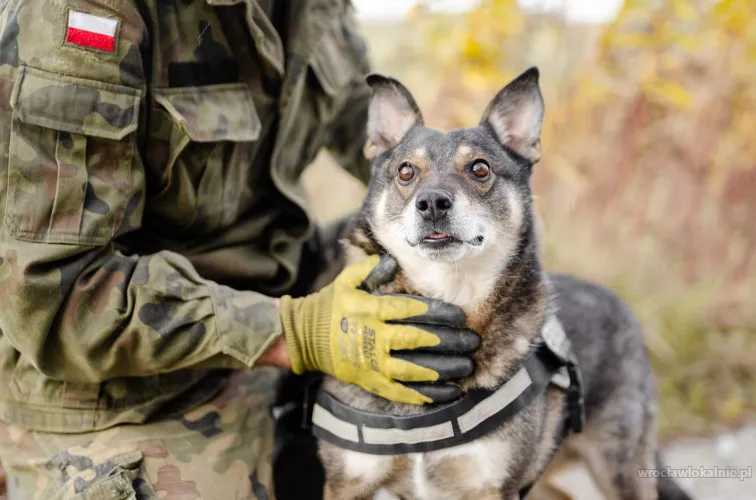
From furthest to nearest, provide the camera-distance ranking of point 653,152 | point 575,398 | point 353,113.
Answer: point 653,152, point 353,113, point 575,398

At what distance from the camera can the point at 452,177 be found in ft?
7.38

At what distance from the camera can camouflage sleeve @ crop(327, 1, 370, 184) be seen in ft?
10.3

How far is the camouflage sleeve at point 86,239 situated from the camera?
198cm

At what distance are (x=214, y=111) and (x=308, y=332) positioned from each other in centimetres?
80

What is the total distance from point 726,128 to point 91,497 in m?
4.45

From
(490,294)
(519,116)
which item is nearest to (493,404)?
(490,294)

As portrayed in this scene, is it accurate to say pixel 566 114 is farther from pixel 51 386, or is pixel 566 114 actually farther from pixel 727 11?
pixel 51 386

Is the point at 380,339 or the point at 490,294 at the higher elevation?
the point at 490,294

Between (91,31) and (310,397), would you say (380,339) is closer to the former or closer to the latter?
(310,397)

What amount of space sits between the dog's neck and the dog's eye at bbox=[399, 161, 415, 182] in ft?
0.92

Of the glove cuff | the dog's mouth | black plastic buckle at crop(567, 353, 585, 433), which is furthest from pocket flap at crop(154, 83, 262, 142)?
black plastic buckle at crop(567, 353, 585, 433)

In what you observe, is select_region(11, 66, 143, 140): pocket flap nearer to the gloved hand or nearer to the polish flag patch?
the polish flag patch

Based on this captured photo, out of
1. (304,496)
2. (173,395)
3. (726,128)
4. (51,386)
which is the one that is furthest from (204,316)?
(726,128)

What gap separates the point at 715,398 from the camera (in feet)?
14.5
